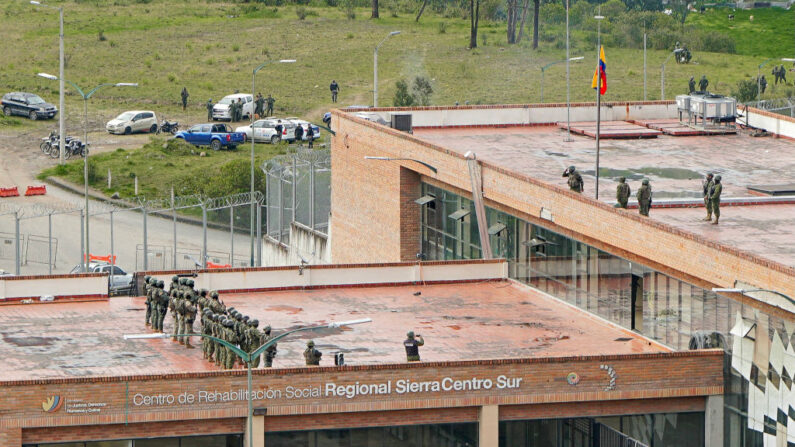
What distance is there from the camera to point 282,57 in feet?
366

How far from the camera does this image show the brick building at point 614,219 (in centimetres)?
3756

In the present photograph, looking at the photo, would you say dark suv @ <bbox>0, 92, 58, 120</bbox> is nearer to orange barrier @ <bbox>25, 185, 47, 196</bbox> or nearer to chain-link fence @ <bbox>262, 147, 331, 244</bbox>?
orange barrier @ <bbox>25, 185, 47, 196</bbox>

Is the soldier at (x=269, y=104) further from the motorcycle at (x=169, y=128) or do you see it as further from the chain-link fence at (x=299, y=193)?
the chain-link fence at (x=299, y=193)

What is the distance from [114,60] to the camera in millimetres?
110188

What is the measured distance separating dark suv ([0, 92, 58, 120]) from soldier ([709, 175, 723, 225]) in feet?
189

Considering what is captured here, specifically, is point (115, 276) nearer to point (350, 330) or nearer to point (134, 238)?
point (134, 238)

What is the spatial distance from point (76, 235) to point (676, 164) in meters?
25.8

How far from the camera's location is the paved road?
211 ft

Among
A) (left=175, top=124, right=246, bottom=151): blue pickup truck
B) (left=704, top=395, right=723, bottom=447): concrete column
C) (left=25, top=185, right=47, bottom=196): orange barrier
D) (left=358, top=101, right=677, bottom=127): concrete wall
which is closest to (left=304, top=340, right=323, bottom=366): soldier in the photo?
(left=704, top=395, right=723, bottom=447): concrete column

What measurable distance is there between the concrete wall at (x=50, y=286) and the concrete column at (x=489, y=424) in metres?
13.9

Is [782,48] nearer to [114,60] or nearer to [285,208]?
[114,60]

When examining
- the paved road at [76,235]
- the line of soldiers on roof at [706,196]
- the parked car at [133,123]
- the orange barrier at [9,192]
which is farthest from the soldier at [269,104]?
the line of soldiers on roof at [706,196]

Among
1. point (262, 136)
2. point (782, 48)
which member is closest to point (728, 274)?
point (262, 136)

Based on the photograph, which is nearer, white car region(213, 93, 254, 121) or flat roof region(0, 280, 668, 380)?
flat roof region(0, 280, 668, 380)
